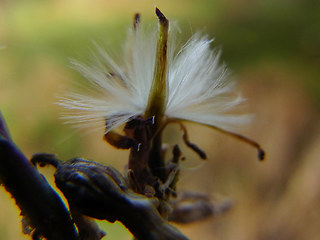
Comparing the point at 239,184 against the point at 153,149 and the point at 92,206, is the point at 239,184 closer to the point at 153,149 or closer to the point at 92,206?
the point at 153,149

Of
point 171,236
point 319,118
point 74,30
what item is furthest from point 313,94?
point 171,236

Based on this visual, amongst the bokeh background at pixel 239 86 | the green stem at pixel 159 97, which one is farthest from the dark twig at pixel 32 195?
the bokeh background at pixel 239 86

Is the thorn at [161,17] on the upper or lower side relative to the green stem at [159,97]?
upper

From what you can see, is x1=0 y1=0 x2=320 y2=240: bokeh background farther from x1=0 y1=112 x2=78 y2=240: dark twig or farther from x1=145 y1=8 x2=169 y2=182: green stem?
x1=0 y1=112 x2=78 y2=240: dark twig

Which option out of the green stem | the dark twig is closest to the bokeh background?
the green stem

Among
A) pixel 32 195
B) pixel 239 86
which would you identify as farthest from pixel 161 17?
pixel 239 86

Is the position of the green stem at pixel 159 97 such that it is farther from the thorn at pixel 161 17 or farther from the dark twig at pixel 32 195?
the dark twig at pixel 32 195

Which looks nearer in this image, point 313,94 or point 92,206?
point 92,206

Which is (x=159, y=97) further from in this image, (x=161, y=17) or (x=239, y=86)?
(x=239, y=86)
